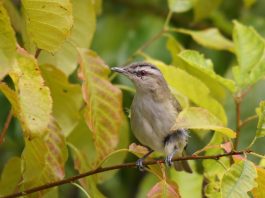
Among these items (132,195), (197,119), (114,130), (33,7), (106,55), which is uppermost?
(33,7)

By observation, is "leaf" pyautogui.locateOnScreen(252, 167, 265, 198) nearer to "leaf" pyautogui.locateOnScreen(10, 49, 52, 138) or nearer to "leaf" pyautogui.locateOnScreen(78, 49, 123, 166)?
"leaf" pyautogui.locateOnScreen(78, 49, 123, 166)

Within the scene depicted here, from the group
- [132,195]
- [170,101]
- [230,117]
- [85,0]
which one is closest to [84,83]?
[85,0]

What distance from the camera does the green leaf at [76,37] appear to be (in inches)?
125

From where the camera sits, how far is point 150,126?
374cm

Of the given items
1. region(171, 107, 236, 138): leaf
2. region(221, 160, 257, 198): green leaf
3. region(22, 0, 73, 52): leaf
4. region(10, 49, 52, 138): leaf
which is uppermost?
region(22, 0, 73, 52): leaf

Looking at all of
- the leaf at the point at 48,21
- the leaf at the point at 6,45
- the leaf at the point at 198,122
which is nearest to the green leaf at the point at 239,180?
the leaf at the point at 198,122

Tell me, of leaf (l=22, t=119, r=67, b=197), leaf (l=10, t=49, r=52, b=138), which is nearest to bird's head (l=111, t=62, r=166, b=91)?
leaf (l=22, t=119, r=67, b=197)

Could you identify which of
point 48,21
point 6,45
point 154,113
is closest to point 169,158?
point 154,113

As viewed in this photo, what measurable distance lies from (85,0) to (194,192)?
1179 mm

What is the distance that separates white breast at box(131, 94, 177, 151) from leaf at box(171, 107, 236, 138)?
1.10m

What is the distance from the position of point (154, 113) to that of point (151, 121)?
0.23ft

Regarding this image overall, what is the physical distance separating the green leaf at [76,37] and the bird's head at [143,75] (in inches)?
21.6

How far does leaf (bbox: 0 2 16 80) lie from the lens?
207 centimetres

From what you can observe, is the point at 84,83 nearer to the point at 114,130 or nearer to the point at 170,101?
the point at 114,130
